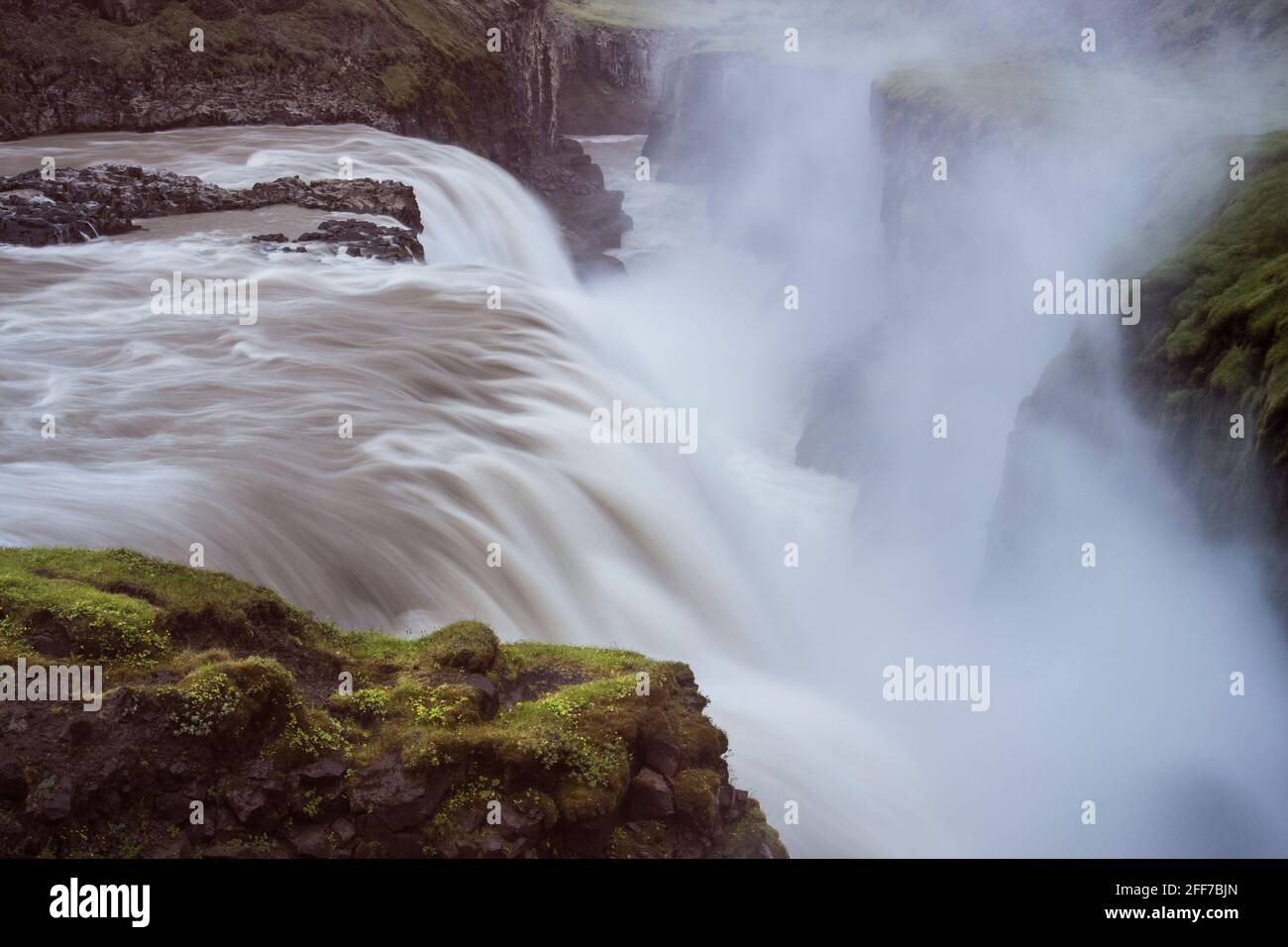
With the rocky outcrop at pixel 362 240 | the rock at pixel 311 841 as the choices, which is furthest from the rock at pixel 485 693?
the rocky outcrop at pixel 362 240

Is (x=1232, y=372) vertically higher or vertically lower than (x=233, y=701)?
higher

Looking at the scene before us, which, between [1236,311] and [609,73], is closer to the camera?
[1236,311]

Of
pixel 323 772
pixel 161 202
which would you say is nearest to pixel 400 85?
pixel 161 202

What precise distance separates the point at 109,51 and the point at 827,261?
2551 centimetres

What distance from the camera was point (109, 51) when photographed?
33.7 metres

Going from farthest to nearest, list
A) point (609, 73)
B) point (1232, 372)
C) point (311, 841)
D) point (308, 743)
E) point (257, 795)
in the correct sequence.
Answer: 1. point (609, 73)
2. point (1232, 372)
3. point (308, 743)
4. point (257, 795)
5. point (311, 841)

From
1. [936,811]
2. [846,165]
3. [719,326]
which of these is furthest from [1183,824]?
[846,165]

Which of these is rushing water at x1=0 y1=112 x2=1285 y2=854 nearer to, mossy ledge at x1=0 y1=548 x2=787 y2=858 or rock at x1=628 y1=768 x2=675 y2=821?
mossy ledge at x1=0 y1=548 x2=787 y2=858

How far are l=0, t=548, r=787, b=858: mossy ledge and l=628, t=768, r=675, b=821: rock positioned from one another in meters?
0.02

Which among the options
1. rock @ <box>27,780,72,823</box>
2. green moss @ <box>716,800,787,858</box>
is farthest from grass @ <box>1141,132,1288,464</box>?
rock @ <box>27,780,72,823</box>

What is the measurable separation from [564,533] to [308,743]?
7.65 m

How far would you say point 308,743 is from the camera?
8570mm

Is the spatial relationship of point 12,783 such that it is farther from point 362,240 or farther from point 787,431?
point 787,431

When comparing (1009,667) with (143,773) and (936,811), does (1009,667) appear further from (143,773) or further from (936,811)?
(143,773)
